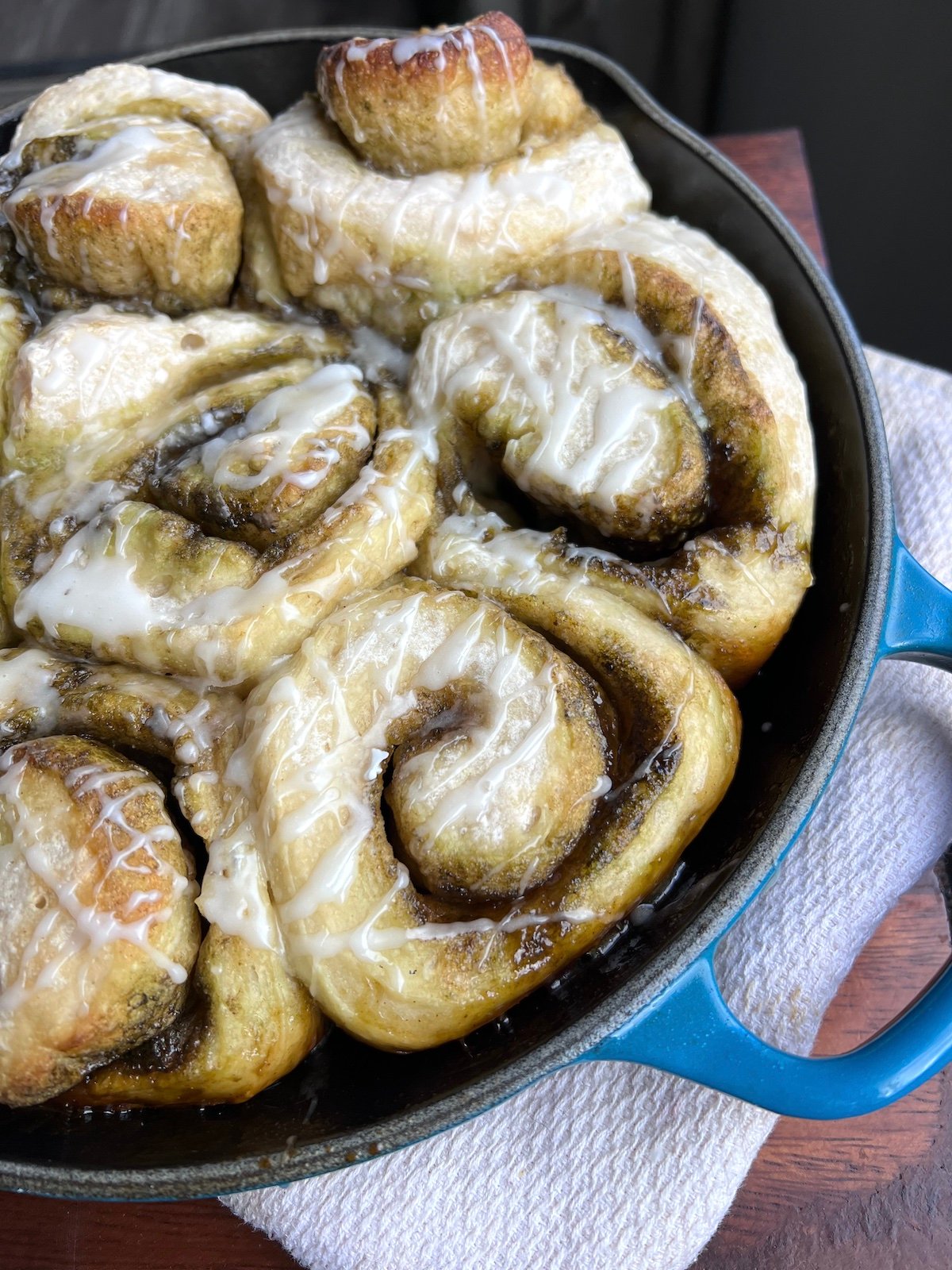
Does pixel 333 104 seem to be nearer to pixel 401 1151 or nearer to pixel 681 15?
pixel 401 1151

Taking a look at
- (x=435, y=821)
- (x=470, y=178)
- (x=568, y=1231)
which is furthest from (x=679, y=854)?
(x=470, y=178)

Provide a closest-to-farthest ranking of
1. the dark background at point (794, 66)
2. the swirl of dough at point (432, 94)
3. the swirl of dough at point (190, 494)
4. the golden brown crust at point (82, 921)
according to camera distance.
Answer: the golden brown crust at point (82, 921), the swirl of dough at point (190, 494), the swirl of dough at point (432, 94), the dark background at point (794, 66)

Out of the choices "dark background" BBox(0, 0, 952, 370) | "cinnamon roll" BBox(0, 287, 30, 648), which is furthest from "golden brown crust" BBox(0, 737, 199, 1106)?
"dark background" BBox(0, 0, 952, 370)

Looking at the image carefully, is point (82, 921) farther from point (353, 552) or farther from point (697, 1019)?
point (697, 1019)

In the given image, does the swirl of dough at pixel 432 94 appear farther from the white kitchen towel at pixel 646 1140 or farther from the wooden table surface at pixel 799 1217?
the wooden table surface at pixel 799 1217

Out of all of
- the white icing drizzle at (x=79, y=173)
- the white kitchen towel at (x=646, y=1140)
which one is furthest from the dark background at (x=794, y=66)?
the white kitchen towel at (x=646, y=1140)

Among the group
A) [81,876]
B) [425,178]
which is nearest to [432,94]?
[425,178]

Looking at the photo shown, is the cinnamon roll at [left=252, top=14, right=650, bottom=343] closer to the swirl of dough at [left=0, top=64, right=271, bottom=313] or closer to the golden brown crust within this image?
the swirl of dough at [left=0, top=64, right=271, bottom=313]
